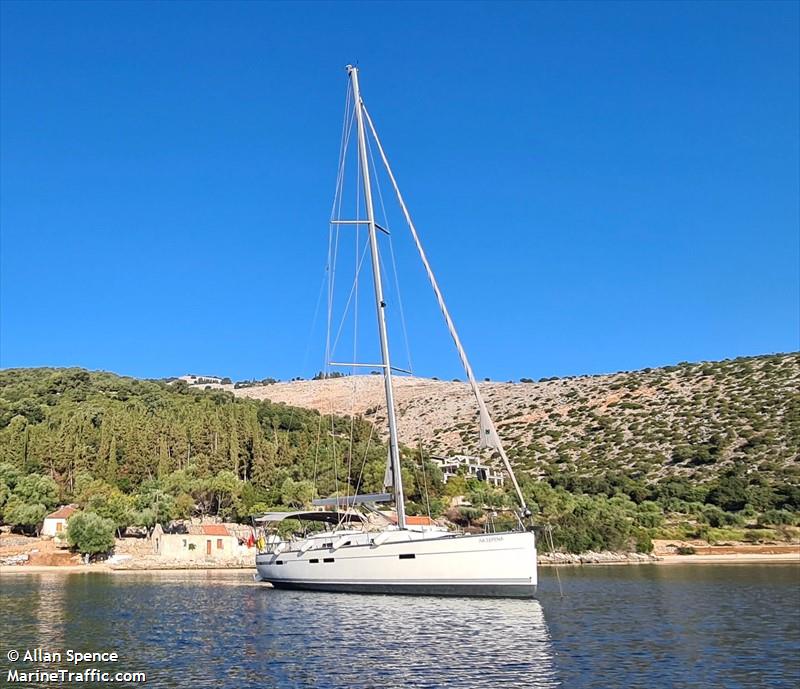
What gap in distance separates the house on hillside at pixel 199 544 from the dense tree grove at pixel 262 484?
325 cm

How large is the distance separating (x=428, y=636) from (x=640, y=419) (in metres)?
86.0

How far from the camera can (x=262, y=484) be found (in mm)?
75750

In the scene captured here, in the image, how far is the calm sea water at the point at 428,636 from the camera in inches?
637

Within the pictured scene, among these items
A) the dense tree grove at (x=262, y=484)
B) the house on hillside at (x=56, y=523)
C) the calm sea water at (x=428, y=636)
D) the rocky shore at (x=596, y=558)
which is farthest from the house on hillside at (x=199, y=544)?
the rocky shore at (x=596, y=558)

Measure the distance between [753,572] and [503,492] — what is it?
33510 millimetres

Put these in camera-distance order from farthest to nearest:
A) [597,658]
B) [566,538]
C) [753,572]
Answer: [566,538] < [753,572] < [597,658]

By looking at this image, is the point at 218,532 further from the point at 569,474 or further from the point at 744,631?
the point at 744,631

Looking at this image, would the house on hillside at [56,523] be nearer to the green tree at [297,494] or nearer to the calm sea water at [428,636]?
the green tree at [297,494]

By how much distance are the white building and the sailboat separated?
4692cm

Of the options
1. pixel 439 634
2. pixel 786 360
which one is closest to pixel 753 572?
pixel 439 634

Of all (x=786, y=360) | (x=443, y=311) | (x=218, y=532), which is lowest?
(x=218, y=532)

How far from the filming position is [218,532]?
6216 centimetres

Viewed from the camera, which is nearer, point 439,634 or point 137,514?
point 439,634

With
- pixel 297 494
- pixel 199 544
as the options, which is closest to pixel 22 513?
pixel 199 544
